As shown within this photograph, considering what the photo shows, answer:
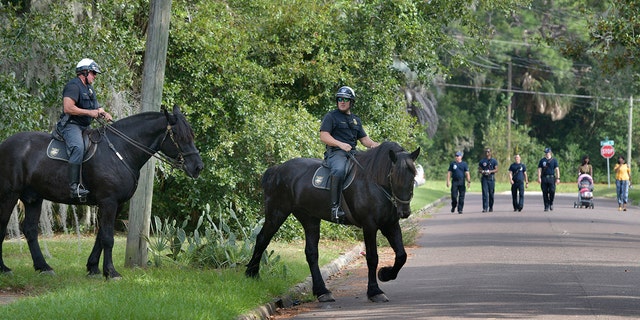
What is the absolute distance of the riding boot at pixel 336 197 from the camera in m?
14.0

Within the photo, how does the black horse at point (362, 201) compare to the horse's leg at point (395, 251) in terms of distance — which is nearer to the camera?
the black horse at point (362, 201)

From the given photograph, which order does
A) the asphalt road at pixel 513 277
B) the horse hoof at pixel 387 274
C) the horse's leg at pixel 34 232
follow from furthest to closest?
the horse's leg at pixel 34 232 < the horse hoof at pixel 387 274 < the asphalt road at pixel 513 277

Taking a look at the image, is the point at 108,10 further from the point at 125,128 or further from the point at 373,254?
the point at 373,254

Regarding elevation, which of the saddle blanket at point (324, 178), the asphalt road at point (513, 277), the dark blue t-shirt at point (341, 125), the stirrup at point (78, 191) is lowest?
the asphalt road at point (513, 277)

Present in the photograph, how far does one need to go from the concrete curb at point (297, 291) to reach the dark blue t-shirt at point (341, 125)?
79.1 inches

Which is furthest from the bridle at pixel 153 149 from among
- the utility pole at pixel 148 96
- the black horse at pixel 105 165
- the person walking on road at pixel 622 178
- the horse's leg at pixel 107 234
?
the person walking on road at pixel 622 178

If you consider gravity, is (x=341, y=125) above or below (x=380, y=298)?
above

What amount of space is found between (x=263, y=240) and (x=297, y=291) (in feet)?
2.56

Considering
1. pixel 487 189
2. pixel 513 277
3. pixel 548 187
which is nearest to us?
pixel 513 277

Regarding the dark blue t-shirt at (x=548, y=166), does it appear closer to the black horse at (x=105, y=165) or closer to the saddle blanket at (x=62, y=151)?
the black horse at (x=105, y=165)

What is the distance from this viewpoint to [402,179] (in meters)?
13.3

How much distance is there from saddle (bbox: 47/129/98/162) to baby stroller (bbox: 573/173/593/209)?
28.5 metres

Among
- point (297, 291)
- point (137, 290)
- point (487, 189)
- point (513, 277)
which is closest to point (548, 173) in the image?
point (487, 189)

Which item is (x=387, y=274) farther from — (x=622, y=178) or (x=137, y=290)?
(x=622, y=178)
